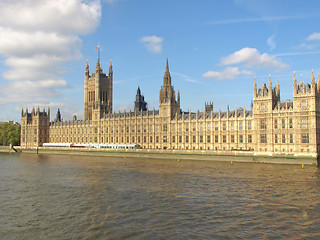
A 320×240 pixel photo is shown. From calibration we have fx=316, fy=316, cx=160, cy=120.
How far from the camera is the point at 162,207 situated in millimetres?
38562

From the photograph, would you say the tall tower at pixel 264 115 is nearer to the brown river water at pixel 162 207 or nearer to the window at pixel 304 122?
the window at pixel 304 122

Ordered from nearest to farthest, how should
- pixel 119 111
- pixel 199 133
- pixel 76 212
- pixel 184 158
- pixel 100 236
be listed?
pixel 100 236
pixel 76 212
pixel 184 158
pixel 199 133
pixel 119 111

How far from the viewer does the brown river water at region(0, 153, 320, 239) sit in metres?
30.1

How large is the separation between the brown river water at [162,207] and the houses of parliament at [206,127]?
1157 inches

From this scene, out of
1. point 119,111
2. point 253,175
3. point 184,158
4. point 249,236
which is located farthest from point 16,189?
point 119,111

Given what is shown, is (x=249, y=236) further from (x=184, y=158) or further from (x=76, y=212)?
(x=184, y=158)

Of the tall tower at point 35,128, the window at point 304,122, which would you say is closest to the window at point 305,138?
the window at point 304,122

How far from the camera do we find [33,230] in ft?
100

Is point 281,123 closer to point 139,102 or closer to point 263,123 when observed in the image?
point 263,123

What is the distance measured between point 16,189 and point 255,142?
67808 mm

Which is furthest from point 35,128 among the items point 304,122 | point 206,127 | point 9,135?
point 304,122

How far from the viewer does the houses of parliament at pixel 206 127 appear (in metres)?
85.9

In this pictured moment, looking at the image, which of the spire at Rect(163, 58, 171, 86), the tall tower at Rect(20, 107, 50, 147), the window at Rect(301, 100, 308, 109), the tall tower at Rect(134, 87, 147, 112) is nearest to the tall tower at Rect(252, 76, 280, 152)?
the window at Rect(301, 100, 308, 109)

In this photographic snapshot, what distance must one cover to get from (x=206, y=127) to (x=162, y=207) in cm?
7738
